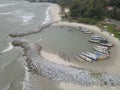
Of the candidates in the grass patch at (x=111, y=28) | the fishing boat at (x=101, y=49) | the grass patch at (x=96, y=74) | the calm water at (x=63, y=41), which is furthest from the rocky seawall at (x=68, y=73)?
the grass patch at (x=111, y=28)

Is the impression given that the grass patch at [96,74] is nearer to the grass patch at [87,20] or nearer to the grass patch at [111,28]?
the grass patch at [111,28]

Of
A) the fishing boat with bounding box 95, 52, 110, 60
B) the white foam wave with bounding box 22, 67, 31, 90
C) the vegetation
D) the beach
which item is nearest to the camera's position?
the white foam wave with bounding box 22, 67, 31, 90

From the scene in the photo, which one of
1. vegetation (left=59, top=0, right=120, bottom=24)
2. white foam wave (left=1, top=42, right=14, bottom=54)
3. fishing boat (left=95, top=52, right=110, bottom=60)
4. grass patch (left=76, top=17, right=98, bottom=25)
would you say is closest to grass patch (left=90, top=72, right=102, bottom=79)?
fishing boat (left=95, top=52, right=110, bottom=60)

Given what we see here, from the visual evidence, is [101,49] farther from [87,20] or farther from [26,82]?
[87,20]

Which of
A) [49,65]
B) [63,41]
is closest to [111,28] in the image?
[63,41]

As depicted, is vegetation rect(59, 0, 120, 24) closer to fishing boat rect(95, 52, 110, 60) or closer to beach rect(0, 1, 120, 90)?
beach rect(0, 1, 120, 90)

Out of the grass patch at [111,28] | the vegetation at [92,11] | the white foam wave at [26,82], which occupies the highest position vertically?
the vegetation at [92,11]

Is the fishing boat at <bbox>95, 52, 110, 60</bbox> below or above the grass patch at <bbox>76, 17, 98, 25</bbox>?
below

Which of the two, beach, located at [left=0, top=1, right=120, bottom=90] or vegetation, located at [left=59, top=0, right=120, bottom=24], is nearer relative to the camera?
beach, located at [left=0, top=1, right=120, bottom=90]
